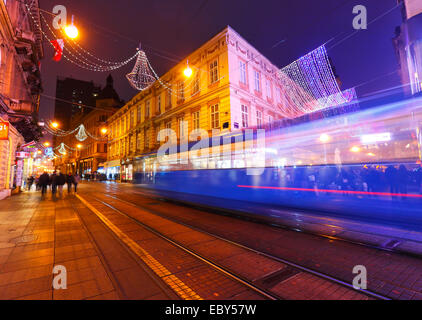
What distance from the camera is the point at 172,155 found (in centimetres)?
1308

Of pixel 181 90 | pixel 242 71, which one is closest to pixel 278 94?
pixel 242 71

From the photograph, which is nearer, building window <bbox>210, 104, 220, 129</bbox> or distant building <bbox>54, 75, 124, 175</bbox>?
building window <bbox>210, 104, 220, 129</bbox>

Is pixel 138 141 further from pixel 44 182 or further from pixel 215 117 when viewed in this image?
pixel 44 182

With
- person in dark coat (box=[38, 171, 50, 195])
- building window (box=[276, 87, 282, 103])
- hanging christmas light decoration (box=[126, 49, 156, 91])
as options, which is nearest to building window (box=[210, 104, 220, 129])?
hanging christmas light decoration (box=[126, 49, 156, 91])

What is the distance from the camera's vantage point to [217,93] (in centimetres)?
1780

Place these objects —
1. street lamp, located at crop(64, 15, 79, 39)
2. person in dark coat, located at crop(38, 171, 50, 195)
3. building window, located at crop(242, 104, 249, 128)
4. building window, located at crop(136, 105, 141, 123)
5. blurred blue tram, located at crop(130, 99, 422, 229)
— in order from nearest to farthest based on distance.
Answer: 1. blurred blue tram, located at crop(130, 99, 422, 229)
2. street lamp, located at crop(64, 15, 79, 39)
3. person in dark coat, located at crop(38, 171, 50, 195)
4. building window, located at crop(242, 104, 249, 128)
5. building window, located at crop(136, 105, 141, 123)

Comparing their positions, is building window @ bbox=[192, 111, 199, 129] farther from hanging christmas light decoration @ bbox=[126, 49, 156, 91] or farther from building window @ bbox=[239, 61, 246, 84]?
hanging christmas light decoration @ bbox=[126, 49, 156, 91]

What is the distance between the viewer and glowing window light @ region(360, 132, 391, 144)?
5954 mm

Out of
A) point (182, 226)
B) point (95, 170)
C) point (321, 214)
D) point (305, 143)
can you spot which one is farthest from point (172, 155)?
point (95, 170)

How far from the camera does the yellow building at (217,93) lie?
678 inches

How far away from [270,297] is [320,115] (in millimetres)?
6525

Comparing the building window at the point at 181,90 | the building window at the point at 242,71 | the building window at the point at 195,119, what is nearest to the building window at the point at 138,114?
the building window at the point at 181,90
